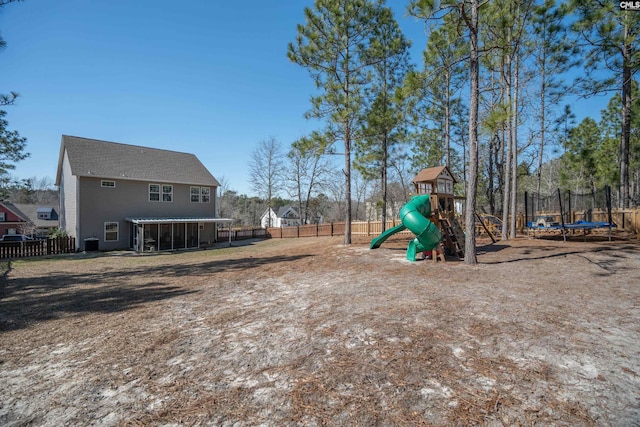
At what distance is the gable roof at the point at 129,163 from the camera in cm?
1809

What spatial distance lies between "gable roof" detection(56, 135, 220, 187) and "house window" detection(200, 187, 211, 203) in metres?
0.51

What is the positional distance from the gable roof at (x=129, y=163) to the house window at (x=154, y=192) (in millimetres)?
514

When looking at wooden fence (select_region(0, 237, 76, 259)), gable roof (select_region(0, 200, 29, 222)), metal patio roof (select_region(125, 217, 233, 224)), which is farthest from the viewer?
gable roof (select_region(0, 200, 29, 222))

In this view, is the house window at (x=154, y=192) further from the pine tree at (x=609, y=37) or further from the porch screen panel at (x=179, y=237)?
the pine tree at (x=609, y=37)

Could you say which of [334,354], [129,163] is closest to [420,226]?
[334,354]

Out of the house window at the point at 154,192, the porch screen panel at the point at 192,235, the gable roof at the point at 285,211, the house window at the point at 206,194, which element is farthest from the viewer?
the gable roof at the point at 285,211

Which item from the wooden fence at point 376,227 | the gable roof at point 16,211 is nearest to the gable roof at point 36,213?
the gable roof at point 16,211

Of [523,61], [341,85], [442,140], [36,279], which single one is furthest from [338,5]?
[36,279]

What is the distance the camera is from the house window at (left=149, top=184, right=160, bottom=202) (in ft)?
65.4

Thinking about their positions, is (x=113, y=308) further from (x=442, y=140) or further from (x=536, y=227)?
(x=442, y=140)

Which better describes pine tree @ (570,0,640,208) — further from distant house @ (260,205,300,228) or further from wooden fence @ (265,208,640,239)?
distant house @ (260,205,300,228)

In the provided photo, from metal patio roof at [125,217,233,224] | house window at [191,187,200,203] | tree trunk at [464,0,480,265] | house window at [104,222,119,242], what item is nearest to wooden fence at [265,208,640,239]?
tree trunk at [464,0,480,265]

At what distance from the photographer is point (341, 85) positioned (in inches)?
533

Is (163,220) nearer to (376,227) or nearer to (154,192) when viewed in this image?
(154,192)
